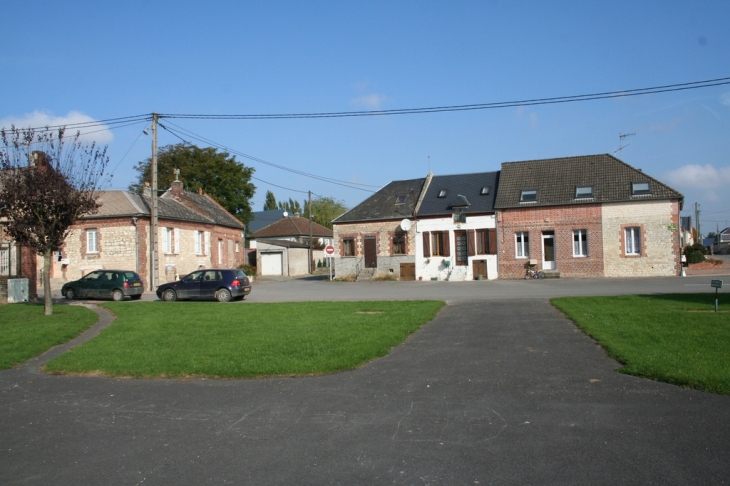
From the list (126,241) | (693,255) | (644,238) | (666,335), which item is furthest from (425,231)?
(666,335)

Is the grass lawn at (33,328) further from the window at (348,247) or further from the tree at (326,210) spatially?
the tree at (326,210)

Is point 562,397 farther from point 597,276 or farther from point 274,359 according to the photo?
point 597,276

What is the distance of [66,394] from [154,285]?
23044 millimetres

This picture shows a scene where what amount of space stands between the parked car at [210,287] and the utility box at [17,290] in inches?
204

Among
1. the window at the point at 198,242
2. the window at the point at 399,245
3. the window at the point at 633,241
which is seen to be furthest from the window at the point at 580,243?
the window at the point at 198,242

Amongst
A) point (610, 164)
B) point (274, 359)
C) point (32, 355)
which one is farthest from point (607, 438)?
point (610, 164)

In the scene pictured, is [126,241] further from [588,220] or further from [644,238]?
[644,238]

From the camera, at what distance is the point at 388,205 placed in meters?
42.2

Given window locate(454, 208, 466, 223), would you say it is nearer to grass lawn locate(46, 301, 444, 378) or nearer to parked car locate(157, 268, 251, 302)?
parked car locate(157, 268, 251, 302)

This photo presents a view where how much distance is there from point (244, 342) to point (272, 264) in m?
42.3

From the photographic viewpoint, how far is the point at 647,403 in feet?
23.3

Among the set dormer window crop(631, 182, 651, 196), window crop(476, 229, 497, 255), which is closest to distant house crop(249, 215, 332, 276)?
window crop(476, 229, 497, 255)

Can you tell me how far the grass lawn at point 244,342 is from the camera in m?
9.91

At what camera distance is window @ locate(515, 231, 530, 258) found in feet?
121
